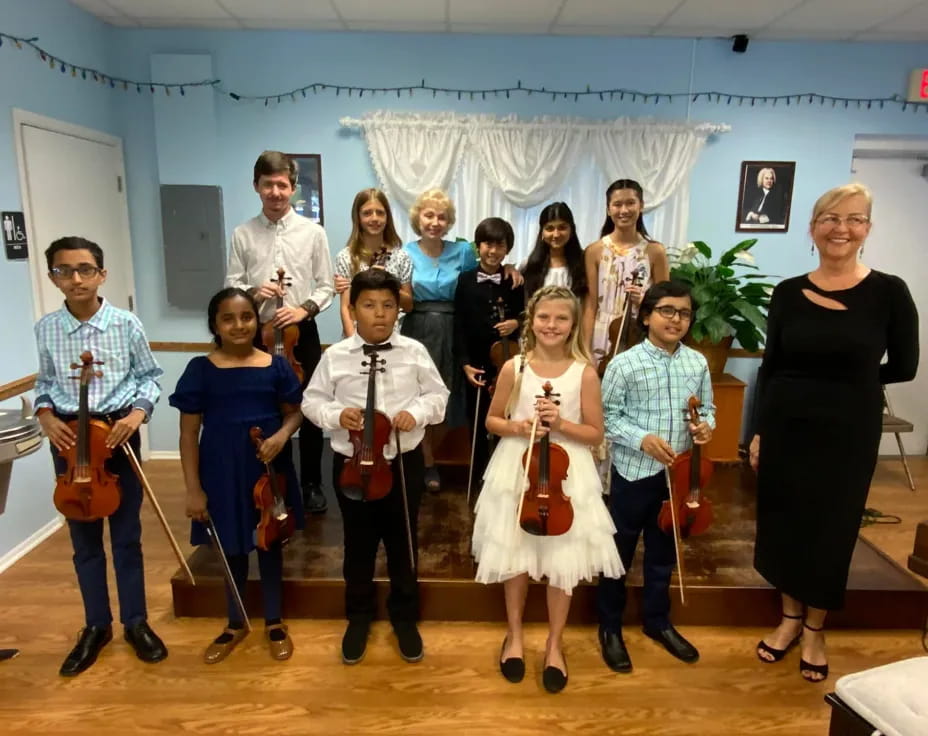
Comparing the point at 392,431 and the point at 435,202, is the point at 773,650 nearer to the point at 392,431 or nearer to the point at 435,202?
the point at 392,431

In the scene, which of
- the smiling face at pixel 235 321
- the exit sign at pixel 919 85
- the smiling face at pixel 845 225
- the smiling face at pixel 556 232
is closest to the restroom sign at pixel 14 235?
the smiling face at pixel 235 321

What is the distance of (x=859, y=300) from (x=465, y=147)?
2650mm

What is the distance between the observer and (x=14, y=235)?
2988 mm

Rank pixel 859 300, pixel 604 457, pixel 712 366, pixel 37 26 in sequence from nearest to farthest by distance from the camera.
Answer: pixel 859 300
pixel 604 457
pixel 37 26
pixel 712 366

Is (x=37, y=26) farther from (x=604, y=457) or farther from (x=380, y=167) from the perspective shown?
(x=604, y=457)

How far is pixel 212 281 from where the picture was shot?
13.3 ft

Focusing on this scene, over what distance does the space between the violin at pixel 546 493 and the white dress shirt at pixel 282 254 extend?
4.15 ft

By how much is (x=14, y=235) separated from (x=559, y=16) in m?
Result: 2.96

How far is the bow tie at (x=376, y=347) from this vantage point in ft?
6.59

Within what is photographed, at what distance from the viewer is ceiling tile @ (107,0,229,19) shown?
11.2 ft

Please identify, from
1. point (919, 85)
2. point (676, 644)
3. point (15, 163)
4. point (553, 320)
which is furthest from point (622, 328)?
point (919, 85)

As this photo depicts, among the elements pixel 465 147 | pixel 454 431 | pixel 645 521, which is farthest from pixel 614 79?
pixel 645 521

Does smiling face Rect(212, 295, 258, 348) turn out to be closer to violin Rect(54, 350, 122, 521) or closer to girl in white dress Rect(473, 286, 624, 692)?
violin Rect(54, 350, 122, 521)

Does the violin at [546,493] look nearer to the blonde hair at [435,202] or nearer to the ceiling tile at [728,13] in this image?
the blonde hair at [435,202]
